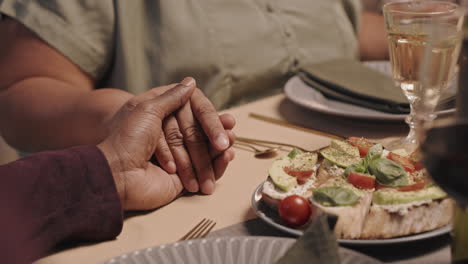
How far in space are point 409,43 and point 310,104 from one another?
0.31m

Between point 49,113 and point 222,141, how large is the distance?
0.57 m

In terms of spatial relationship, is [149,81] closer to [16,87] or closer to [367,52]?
[16,87]

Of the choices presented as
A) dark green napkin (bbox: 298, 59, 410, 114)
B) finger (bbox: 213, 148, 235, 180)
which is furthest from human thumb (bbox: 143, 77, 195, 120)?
dark green napkin (bbox: 298, 59, 410, 114)

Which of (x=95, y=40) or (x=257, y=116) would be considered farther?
(x=95, y=40)

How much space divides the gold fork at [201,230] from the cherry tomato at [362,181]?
21cm

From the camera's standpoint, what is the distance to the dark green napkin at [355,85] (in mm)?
1209

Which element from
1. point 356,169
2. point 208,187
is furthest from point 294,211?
point 208,187

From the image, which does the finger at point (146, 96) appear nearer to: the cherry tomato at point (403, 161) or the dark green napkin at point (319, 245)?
the cherry tomato at point (403, 161)

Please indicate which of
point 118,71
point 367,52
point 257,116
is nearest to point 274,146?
point 257,116

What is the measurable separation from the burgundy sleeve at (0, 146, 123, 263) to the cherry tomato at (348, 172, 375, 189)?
33 centimetres

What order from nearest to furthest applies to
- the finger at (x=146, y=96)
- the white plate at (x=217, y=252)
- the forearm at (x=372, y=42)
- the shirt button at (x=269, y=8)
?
the white plate at (x=217, y=252), the finger at (x=146, y=96), the shirt button at (x=269, y=8), the forearm at (x=372, y=42)

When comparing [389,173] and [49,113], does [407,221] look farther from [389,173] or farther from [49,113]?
[49,113]

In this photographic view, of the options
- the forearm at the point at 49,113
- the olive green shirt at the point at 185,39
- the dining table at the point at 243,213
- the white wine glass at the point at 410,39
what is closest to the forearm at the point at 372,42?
the olive green shirt at the point at 185,39

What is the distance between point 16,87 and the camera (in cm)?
137
